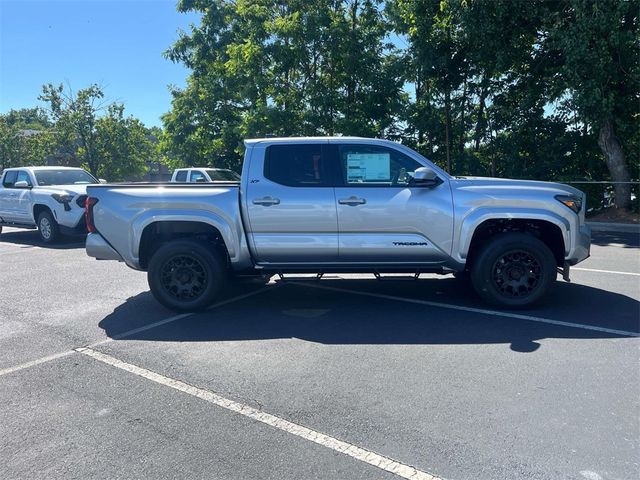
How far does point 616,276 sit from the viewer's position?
7520mm

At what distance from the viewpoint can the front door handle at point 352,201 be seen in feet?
18.8

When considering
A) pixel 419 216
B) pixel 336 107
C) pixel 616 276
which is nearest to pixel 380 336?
pixel 419 216

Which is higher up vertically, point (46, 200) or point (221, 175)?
point (221, 175)

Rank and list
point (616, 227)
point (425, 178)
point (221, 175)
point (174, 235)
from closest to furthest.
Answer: point (425, 178), point (174, 235), point (616, 227), point (221, 175)

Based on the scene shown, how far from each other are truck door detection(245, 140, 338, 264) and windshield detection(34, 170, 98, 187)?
29.1ft

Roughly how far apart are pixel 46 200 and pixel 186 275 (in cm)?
766

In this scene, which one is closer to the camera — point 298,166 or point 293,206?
point 293,206

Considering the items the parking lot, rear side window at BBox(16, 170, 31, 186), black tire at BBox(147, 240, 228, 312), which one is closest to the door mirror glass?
the parking lot

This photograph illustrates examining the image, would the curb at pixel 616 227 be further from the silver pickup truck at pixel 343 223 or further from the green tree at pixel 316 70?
the silver pickup truck at pixel 343 223

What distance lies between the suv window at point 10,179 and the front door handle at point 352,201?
11.0 metres

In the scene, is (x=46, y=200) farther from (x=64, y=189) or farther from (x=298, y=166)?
(x=298, y=166)

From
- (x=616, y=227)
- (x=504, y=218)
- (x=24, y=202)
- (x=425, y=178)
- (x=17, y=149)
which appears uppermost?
(x=17, y=149)

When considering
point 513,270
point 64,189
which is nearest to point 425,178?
point 513,270

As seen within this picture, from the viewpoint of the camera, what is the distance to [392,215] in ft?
18.7
